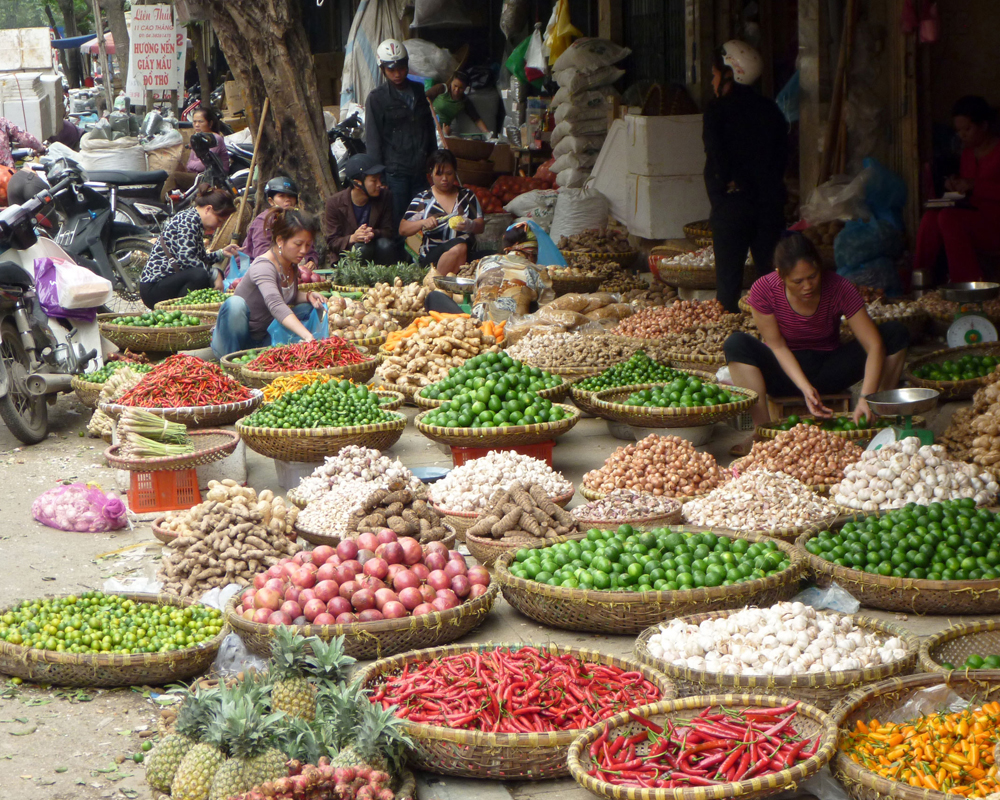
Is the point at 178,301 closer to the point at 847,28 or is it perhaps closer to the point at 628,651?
the point at 847,28

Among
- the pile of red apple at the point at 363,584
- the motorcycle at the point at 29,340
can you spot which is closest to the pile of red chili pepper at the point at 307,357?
the motorcycle at the point at 29,340

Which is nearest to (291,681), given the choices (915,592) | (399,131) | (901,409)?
(915,592)

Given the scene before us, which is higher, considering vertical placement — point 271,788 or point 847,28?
point 847,28

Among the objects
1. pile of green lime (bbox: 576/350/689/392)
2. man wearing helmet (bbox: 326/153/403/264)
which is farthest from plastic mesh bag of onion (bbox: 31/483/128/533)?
man wearing helmet (bbox: 326/153/403/264)

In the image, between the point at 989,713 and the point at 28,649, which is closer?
the point at 989,713

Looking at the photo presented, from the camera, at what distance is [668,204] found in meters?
10.6

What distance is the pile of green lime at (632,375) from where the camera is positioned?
21.7 feet

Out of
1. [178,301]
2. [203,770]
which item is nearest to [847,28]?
[178,301]

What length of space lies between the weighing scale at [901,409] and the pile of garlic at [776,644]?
182cm

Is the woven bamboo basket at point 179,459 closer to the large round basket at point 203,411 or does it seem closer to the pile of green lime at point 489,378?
the large round basket at point 203,411

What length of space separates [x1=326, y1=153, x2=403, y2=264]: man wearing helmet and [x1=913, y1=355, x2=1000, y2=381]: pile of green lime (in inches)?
208

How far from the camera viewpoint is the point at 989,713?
9.57 ft

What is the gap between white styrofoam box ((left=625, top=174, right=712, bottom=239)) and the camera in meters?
10.5

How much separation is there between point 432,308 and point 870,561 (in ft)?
18.6
